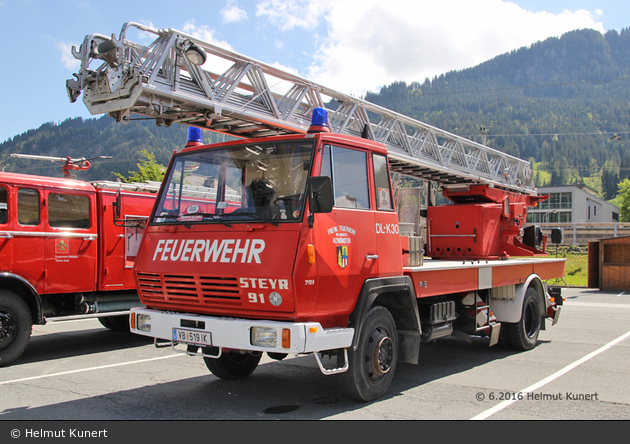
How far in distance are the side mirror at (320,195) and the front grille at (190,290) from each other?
984 mm

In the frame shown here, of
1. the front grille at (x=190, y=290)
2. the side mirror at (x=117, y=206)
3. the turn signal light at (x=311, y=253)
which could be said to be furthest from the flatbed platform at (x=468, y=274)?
the side mirror at (x=117, y=206)

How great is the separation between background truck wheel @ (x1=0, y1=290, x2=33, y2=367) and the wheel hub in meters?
5.18

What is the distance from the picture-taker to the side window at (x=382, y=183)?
5.62 m

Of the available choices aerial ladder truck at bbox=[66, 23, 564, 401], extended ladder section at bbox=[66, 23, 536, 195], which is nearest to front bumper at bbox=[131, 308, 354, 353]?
aerial ladder truck at bbox=[66, 23, 564, 401]

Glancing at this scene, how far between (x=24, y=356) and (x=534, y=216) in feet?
264

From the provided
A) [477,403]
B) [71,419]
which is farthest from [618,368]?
[71,419]

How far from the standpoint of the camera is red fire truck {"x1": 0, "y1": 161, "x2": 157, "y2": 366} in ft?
25.0

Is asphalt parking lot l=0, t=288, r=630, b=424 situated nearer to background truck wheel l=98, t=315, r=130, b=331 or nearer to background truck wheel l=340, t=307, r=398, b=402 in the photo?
background truck wheel l=340, t=307, r=398, b=402

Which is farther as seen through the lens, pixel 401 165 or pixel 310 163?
pixel 401 165

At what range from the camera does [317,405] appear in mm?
5324

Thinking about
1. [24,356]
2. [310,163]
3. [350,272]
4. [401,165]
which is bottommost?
[24,356]

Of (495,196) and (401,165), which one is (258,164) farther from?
(401,165)

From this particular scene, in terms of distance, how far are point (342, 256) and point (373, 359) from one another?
112 cm

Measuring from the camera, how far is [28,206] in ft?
26.3
